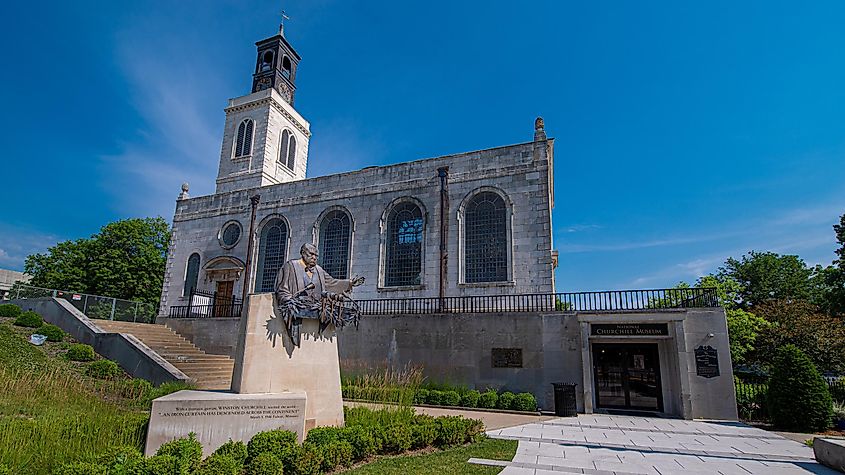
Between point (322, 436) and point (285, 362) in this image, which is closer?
point (322, 436)

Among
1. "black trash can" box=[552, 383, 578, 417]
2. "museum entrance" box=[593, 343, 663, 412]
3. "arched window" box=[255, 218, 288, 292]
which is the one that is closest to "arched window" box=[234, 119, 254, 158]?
"arched window" box=[255, 218, 288, 292]

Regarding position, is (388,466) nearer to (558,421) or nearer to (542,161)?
(558,421)

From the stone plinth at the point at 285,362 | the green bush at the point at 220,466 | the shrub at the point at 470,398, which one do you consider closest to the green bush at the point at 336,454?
the stone plinth at the point at 285,362

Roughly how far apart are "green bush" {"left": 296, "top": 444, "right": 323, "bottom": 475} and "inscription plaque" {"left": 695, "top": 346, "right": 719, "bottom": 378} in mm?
13038

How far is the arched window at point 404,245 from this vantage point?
22.3 meters

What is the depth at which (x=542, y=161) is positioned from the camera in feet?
68.3

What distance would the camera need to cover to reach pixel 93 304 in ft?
73.5

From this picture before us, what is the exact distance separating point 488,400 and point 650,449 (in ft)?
20.5

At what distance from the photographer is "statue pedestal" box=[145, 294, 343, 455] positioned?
6668 millimetres

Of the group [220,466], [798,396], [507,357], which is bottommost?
[220,466]

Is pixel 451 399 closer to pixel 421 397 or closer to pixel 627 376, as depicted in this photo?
pixel 421 397

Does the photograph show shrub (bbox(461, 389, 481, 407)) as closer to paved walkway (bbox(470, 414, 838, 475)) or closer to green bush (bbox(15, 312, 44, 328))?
paved walkway (bbox(470, 414, 838, 475))

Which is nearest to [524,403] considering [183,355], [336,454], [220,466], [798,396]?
[798,396]

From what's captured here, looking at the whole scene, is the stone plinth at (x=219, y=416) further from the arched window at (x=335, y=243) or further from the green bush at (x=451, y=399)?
the arched window at (x=335, y=243)
